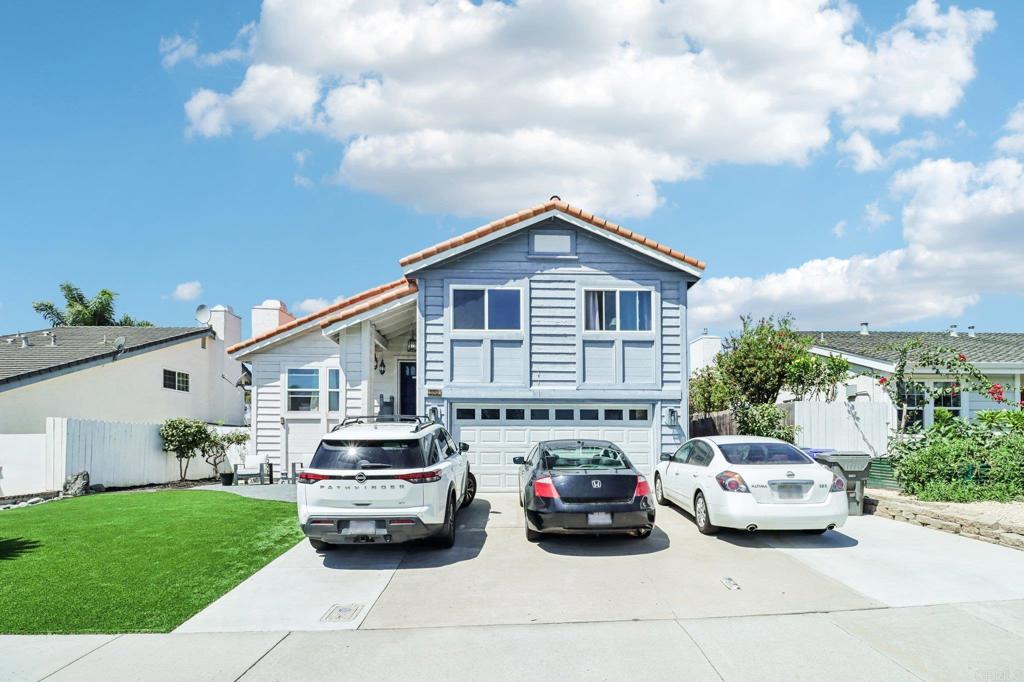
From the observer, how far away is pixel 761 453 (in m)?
9.41

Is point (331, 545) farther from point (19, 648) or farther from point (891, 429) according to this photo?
point (891, 429)

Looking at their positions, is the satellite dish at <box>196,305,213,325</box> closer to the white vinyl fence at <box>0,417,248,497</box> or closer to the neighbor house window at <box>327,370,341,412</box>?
the white vinyl fence at <box>0,417,248,497</box>

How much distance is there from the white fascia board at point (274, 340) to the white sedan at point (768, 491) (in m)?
10.8

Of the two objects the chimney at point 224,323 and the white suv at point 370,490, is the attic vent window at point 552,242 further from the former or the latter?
Answer: the chimney at point 224,323

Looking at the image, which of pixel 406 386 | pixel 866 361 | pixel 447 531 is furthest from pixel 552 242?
pixel 866 361

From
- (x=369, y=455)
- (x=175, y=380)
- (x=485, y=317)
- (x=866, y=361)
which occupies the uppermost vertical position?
(x=485, y=317)

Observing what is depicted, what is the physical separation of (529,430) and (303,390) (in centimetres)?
617

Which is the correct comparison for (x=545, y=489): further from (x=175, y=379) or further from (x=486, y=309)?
(x=175, y=379)

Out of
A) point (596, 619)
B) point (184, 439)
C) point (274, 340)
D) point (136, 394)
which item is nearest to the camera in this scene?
point (596, 619)

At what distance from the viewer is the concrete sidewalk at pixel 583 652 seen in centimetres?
489

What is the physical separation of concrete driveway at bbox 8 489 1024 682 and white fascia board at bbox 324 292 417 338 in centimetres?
693

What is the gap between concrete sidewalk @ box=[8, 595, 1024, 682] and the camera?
16.0 feet

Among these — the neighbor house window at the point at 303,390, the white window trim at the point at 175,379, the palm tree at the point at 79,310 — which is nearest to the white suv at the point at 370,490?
the neighbor house window at the point at 303,390

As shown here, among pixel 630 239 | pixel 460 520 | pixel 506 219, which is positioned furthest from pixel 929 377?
pixel 460 520
